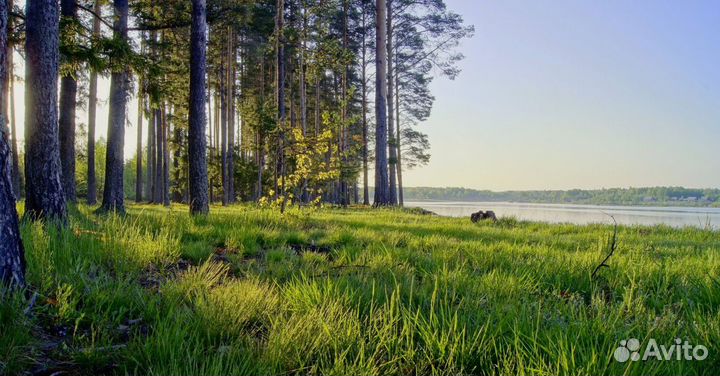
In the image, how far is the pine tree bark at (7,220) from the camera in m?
2.10

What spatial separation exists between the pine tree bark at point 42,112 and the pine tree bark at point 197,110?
2868 mm

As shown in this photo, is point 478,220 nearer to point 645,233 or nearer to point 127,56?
point 645,233

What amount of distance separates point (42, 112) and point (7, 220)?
3868 mm

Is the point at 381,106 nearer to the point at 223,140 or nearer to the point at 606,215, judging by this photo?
the point at 223,140

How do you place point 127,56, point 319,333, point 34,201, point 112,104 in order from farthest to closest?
point 112,104
point 127,56
point 34,201
point 319,333

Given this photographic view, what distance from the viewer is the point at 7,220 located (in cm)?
213

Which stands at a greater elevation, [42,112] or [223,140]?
[223,140]

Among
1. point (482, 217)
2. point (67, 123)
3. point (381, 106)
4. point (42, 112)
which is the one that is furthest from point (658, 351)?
point (381, 106)

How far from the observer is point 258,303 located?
2127 millimetres

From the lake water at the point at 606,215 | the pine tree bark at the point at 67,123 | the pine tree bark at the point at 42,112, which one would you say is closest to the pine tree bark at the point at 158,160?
the pine tree bark at the point at 67,123

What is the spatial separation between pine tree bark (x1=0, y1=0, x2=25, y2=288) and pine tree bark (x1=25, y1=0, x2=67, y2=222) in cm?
324

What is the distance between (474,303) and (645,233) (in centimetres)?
725

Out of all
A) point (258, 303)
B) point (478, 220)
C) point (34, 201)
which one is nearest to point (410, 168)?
point (478, 220)

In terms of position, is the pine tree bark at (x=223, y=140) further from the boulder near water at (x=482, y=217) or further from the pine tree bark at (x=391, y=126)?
the boulder near water at (x=482, y=217)
